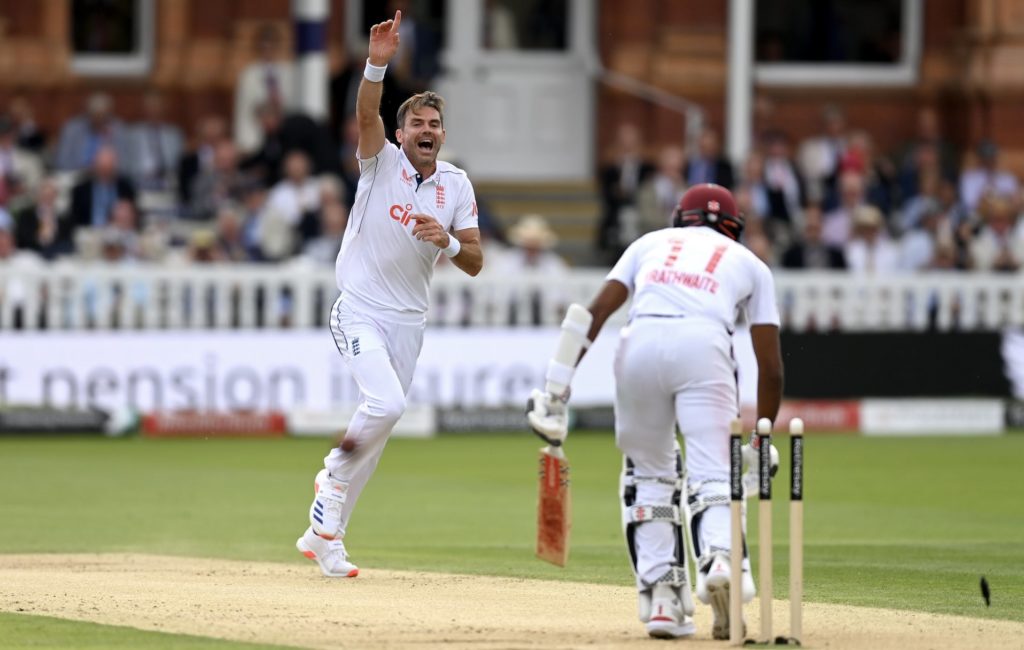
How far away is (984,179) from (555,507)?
15891mm

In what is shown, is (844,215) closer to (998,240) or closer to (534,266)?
(998,240)

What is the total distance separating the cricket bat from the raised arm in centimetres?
203

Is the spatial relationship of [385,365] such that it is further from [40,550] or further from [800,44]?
[800,44]

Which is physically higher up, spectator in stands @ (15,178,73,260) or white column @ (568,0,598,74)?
white column @ (568,0,598,74)

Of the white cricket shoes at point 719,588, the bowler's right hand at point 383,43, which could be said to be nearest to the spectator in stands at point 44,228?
the bowler's right hand at point 383,43

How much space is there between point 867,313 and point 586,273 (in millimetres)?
2639

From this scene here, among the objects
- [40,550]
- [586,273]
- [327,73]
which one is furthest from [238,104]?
[40,550]

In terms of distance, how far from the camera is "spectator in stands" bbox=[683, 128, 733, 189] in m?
21.7

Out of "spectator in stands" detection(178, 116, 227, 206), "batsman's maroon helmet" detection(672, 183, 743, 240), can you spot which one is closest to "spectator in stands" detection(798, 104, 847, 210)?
"spectator in stands" detection(178, 116, 227, 206)

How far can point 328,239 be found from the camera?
1986cm

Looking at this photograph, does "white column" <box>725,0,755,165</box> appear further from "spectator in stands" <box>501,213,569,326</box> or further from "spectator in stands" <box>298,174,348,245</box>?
"spectator in stands" <box>298,174,348,245</box>

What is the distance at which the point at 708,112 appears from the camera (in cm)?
2492

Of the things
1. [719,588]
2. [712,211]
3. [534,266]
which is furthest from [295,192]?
[719,588]

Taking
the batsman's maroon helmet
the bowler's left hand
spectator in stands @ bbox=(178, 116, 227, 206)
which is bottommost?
spectator in stands @ bbox=(178, 116, 227, 206)
